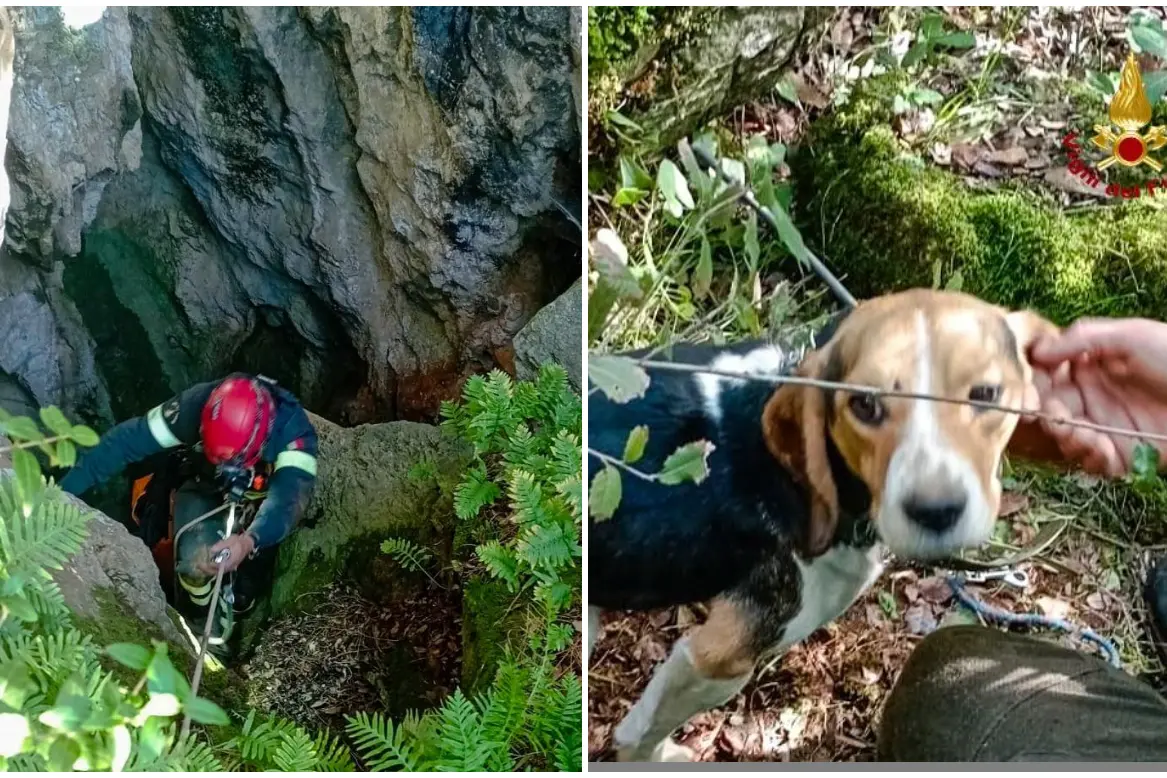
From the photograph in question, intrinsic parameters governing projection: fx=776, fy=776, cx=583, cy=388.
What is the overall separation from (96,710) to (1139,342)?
1567mm

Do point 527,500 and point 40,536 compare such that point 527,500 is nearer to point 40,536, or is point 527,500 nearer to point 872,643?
point 872,643

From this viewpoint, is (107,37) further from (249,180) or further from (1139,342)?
(1139,342)

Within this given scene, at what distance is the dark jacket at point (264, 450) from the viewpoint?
152 centimetres

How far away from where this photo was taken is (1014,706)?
1217 millimetres

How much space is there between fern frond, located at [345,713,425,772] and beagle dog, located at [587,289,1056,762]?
0.40 metres

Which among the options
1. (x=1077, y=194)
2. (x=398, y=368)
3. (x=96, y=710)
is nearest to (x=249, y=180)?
(x=398, y=368)

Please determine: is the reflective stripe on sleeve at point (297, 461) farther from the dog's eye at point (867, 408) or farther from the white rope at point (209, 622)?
the dog's eye at point (867, 408)

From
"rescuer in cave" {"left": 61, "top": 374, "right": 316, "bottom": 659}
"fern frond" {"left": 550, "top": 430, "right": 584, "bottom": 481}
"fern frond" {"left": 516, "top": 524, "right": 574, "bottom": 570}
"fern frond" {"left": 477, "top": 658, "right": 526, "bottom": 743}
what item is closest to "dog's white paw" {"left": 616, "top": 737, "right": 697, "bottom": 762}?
"fern frond" {"left": 477, "top": 658, "right": 526, "bottom": 743}

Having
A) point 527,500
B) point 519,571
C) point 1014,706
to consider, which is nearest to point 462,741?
point 519,571

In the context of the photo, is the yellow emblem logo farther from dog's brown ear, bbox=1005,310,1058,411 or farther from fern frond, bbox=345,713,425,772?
fern frond, bbox=345,713,425,772

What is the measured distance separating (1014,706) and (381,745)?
3.45 feet

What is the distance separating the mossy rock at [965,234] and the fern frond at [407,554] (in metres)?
0.95

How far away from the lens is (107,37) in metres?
1.60

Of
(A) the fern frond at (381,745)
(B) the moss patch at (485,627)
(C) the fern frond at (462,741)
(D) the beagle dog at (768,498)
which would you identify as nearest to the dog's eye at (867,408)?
(D) the beagle dog at (768,498)
